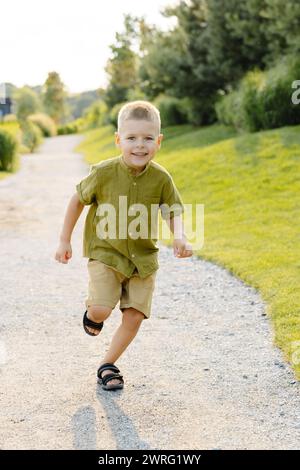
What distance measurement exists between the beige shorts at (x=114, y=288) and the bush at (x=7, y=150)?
60.0ft

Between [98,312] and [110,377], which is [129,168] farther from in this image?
[110,377]

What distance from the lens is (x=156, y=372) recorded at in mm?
4547

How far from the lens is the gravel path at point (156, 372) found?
3.53 metres

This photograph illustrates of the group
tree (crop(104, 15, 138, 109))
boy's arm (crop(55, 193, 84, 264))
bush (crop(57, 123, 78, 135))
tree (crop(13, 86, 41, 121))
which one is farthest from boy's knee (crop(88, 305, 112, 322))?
tree (crop(13, 86, 41, 121))

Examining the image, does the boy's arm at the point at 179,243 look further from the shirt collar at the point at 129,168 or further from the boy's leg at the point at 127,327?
the boy's leg at the point at 127,327

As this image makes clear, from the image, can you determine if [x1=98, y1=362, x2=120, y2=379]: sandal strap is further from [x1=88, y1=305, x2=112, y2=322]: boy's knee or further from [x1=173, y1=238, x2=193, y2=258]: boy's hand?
[x1=173, y1=238, x2=193, y2=258]: boy's hand

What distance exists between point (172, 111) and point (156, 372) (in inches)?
1070

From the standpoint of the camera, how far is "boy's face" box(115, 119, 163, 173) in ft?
13.0

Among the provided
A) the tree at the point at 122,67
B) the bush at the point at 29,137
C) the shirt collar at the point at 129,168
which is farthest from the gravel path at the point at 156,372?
the tree at the point at 122,67

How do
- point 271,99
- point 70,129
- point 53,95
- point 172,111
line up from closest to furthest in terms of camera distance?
point 271,99 → point 172,111 → point 70,129 → point 53,95

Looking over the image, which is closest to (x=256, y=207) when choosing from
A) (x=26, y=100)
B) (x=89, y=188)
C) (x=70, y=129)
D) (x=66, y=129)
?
(x=89, y=188)

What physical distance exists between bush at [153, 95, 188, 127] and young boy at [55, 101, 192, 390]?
26.4m
